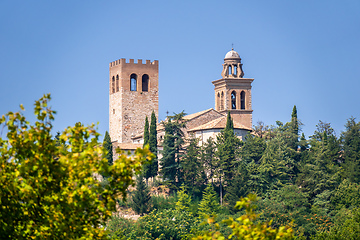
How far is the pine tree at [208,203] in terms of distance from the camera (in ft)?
163

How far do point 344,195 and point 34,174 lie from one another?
40.9 m

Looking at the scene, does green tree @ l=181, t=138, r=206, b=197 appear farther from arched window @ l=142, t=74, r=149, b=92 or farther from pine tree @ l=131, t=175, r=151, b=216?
arched window @ l=142, t=74, r=149, b=92

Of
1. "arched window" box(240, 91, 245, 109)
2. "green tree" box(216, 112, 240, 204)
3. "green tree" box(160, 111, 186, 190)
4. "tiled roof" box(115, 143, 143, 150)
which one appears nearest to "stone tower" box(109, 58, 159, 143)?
"tiled roof" box(115, 143, 143, 150)

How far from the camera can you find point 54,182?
34.9ft

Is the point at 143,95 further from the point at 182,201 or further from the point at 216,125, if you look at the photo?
the point at 182,201

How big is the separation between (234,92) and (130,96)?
10.8m

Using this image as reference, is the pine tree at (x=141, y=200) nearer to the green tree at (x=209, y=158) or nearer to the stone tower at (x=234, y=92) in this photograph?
the green tree at (x=209, y=158)

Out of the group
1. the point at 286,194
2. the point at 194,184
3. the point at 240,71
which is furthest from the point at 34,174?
the point at 240,71

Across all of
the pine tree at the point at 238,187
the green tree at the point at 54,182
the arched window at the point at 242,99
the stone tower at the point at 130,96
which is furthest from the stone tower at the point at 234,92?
the green tree at the point at 54,182

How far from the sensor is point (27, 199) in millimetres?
10820

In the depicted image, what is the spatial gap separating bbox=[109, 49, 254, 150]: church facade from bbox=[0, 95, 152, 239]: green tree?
54.8 meters

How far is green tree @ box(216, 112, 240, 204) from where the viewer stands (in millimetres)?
52969

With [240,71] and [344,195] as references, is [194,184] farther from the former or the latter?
[240,71]

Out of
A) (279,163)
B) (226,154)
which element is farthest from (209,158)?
(279,163)
